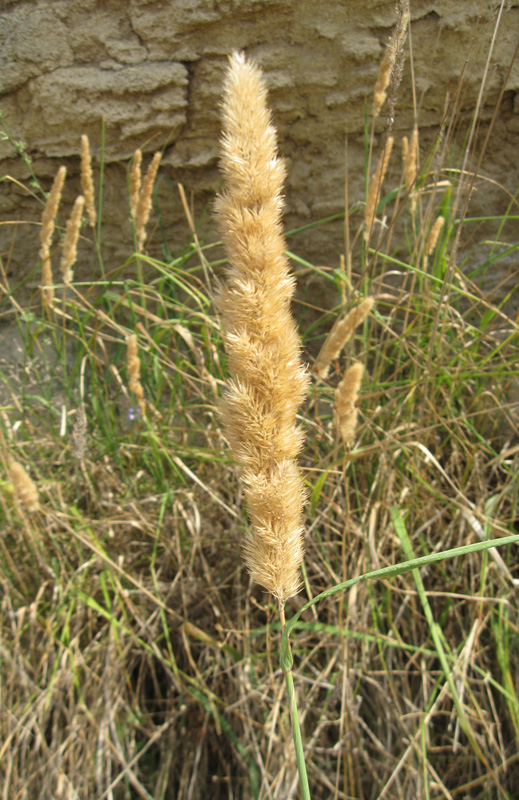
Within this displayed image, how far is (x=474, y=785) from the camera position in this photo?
138cm

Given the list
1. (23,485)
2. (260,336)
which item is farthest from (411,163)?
(23,485)

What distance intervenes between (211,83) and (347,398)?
1.22 m

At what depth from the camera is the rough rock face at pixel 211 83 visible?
5.43ft

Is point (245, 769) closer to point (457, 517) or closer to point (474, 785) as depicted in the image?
point (474, 785)

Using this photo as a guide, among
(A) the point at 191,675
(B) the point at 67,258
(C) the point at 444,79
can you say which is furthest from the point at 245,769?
(C) the point at 444,79

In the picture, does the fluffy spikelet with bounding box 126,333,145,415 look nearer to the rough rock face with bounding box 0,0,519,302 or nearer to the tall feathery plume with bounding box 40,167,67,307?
the tall feathery plume with bounding box 40,167,67,307

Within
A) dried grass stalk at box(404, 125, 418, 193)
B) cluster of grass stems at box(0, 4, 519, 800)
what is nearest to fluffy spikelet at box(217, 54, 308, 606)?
cluster of grass stems at box(0, 4, 519, 800)

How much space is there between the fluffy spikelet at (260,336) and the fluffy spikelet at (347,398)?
1.63ft

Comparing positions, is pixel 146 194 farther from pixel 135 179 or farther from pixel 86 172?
pixel 86 172

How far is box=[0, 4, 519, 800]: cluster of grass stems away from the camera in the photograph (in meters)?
1.37

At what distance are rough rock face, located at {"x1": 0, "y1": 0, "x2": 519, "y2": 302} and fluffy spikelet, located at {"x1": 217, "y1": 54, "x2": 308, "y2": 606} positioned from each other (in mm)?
1289

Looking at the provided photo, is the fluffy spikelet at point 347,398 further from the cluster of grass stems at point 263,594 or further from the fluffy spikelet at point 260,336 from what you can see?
the fluffy spikelet at point 260,336

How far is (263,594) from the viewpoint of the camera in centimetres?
152

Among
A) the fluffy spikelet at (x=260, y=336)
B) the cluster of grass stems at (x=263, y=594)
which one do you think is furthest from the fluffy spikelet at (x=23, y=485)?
the fluffy spikelet at (x=260, y=336)
